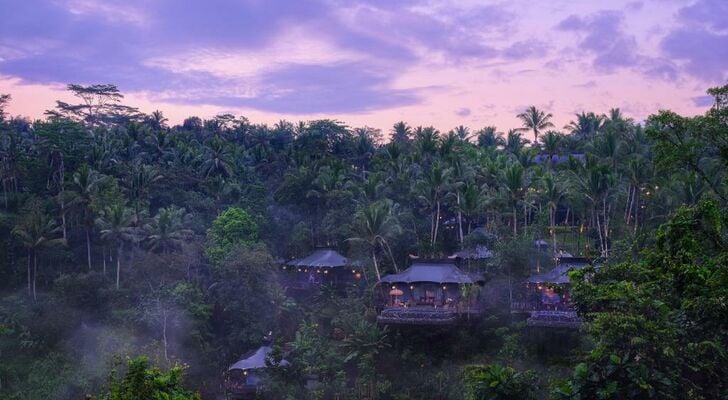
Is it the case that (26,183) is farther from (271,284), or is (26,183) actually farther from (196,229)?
(271,284)

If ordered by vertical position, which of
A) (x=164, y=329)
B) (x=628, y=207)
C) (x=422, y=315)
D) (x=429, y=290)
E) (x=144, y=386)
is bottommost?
(x=164, y=329)

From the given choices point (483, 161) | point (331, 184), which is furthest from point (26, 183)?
point (483, 161)

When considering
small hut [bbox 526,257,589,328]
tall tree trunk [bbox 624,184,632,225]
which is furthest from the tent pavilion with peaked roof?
tall tree trunk [bbox 624,184,632,225]

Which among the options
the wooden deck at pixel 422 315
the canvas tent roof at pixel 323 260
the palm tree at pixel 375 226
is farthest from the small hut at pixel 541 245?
the canvas tent roof at pixel 323 260

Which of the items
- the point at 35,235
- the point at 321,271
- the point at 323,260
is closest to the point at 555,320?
the point at 323,260

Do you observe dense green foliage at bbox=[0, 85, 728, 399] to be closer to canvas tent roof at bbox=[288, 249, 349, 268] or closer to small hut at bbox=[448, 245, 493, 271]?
small hut at bbox=[448, 245, 493, 271]

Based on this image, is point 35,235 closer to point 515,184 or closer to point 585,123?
point 515,184

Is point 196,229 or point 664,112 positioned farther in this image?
point 196,229
